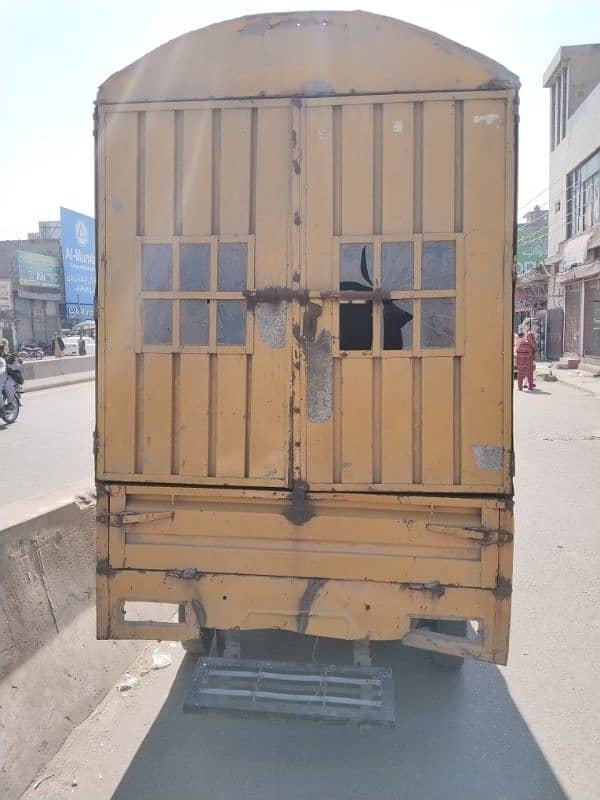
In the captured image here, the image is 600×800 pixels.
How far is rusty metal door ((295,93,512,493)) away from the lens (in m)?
2.96

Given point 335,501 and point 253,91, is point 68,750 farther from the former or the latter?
point 253,91

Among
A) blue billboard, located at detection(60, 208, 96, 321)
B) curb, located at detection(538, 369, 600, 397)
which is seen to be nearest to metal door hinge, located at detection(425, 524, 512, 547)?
curb, located at detection(538, 369, 600, 397)

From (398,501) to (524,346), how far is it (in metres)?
17.5

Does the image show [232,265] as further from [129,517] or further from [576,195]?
[576,195]

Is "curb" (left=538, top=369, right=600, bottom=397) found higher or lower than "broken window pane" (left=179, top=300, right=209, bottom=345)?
lower

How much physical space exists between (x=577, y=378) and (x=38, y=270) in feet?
102

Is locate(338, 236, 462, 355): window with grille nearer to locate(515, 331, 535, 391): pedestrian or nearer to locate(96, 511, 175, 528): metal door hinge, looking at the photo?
locate(96, 511, 175, 528): metal door hinge

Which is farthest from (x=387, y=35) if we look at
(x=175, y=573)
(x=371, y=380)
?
(x=175, y=573)

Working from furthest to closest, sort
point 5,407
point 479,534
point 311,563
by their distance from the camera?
point 5,407 → point 311,563 → point 479,534

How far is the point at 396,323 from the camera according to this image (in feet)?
9.94

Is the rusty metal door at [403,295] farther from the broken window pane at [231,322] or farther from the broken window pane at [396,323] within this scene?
the broken window pane at [231,322]

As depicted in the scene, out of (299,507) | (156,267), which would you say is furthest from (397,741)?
(156,267)

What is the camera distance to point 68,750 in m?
3.24

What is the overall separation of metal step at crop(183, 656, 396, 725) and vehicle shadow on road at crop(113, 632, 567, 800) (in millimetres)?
95
